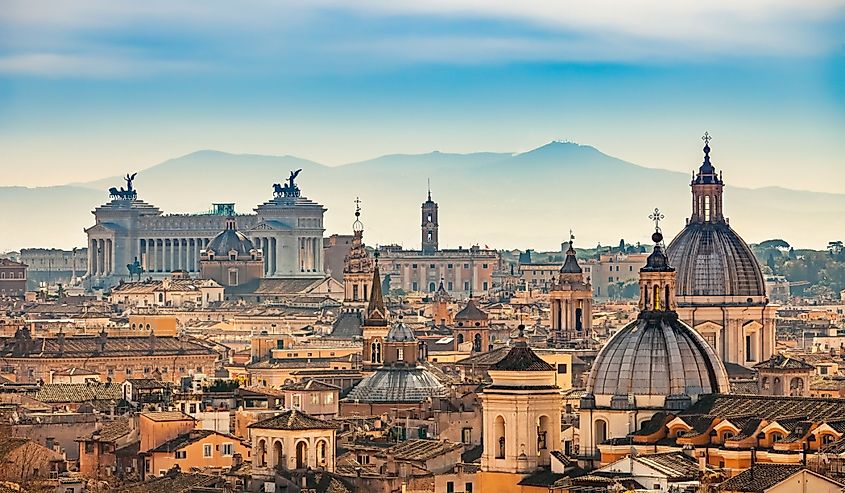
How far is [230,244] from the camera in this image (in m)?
191

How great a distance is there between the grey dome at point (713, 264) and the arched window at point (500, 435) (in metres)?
36.6

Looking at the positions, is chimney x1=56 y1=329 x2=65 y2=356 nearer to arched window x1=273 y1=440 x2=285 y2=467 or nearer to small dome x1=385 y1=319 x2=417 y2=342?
small dome x1=385 y1=319 x2=417 y2=342

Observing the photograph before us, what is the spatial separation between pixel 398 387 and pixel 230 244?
104496 millimetres

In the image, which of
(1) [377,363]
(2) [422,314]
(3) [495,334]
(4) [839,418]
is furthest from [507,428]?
(2) [422,314]

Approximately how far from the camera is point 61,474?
65.1m

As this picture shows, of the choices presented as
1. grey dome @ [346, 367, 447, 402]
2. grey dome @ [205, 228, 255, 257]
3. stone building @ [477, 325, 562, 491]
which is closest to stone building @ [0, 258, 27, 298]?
grey dome @ [205, 228, 255, 257]

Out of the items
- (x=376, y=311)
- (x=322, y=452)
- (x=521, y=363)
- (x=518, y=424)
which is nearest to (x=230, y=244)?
(x=376, y=311)

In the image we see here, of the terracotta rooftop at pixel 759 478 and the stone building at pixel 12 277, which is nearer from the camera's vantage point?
the terracotta rooftop at pixel 759 478

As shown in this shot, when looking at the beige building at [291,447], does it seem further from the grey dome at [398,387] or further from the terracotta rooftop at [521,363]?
the grey dome at [398,387]

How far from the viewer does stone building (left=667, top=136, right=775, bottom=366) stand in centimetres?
9388

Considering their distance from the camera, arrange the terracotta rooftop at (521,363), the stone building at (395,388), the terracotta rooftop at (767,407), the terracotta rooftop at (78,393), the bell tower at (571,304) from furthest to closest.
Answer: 1. the bell tower at (571,304)
2. the stone building at (395,388)
3. the terracotta rooftop at (78,393)
4. the terracotta rooftop at (521,363)
5. the terracotta rooftop at (767,407)

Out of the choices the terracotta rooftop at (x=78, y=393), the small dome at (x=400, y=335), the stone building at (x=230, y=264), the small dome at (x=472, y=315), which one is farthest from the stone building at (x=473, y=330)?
the stone building at (x=230, y=264)

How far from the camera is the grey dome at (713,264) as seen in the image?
9462 centimetres

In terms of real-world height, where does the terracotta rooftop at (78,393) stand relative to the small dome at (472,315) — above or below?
below
